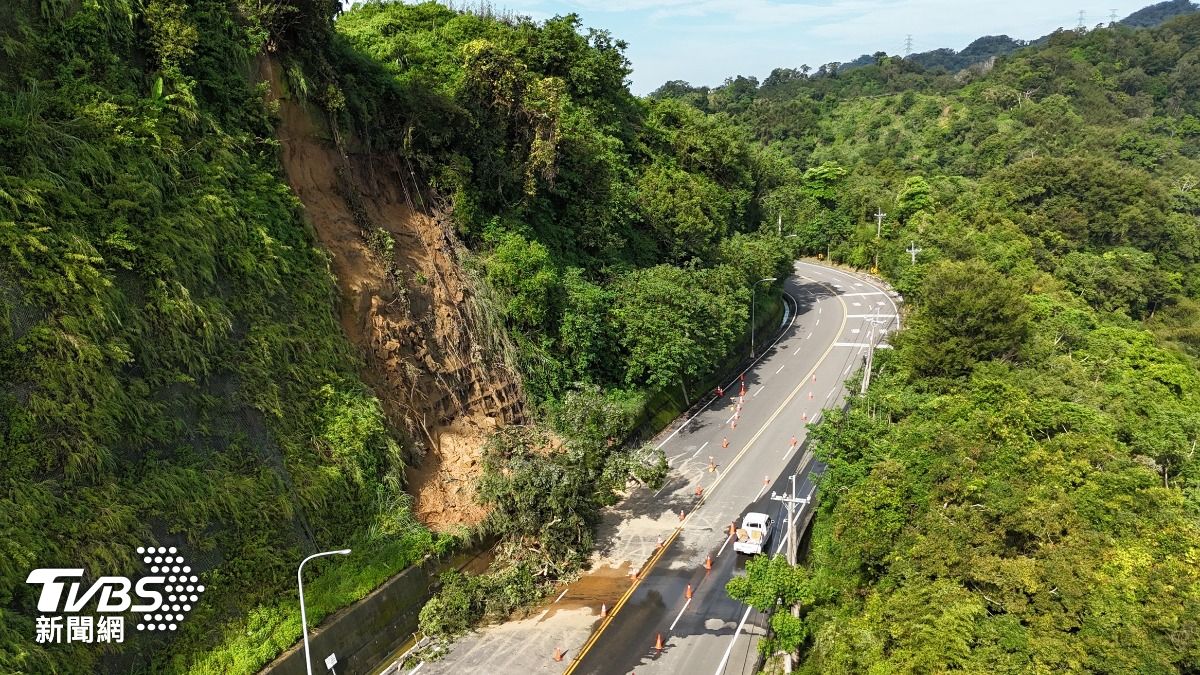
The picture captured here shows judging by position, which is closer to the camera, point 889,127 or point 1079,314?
point 1079,314

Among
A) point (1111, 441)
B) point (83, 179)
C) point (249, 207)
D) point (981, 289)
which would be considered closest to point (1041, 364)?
point (981, 289)

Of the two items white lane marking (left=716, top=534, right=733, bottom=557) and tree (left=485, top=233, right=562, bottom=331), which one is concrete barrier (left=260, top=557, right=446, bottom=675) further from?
tree (left=485, top=233, right=562, bottom=331)

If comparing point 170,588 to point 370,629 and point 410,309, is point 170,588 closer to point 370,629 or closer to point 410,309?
point 370,629

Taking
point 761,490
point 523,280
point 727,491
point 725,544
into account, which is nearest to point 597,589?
point 725,544

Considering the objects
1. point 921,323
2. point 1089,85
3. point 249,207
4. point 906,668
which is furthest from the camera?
point 1089,85

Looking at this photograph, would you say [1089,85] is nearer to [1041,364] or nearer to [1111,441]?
[1041,364]

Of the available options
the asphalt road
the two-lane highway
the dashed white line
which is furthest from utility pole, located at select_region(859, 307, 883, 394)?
the dashed white line

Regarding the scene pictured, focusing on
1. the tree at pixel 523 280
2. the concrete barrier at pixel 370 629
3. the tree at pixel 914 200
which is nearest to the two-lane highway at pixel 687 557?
the concrete barrier at pixel 370 629

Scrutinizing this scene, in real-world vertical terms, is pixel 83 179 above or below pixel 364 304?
above

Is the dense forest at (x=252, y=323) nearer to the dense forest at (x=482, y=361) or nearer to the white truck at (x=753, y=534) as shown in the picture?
the dense forest at (x=482, y=361)
